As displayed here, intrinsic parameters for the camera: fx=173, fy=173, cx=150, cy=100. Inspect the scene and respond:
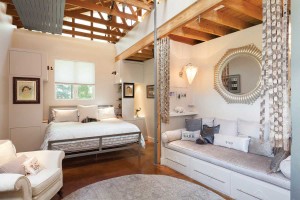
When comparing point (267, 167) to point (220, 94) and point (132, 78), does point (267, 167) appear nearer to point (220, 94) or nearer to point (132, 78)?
point (220, 94)

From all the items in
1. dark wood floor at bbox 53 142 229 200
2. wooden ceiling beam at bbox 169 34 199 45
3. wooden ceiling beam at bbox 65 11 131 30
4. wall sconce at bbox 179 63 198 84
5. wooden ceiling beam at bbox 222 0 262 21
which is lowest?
dark wood floor at bbox 53 142 229 200

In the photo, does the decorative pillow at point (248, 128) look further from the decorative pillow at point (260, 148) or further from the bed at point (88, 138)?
the bed at point (88, 138)

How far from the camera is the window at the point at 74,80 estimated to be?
5.34 meters

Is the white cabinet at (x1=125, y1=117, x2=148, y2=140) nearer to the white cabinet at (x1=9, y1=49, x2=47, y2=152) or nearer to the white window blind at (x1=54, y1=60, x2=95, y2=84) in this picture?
the white window blind at (x1=54, y1=60, x2=95, y2=84)

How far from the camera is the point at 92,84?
580cm

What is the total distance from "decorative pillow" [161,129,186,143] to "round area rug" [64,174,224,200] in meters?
0.73

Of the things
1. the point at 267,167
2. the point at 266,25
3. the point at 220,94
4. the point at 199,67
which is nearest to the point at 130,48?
the point at 199,67

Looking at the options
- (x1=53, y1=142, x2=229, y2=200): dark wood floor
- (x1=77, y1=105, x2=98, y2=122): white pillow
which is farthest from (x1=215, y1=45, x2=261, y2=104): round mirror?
(x1=77, y1=105, x2=98, y2=122): white pillow

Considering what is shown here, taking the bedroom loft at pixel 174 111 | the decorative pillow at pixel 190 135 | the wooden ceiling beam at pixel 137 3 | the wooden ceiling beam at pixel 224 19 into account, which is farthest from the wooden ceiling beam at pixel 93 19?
the decorative pillow at pixel 190 135

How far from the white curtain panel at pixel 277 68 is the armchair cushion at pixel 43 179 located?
2561mm

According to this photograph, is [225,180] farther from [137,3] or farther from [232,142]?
[137,3]

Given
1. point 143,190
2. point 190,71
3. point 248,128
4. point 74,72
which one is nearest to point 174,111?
point 190,71

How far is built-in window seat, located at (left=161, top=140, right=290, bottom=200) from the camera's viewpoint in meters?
2.04

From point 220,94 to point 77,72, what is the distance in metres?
4.38
